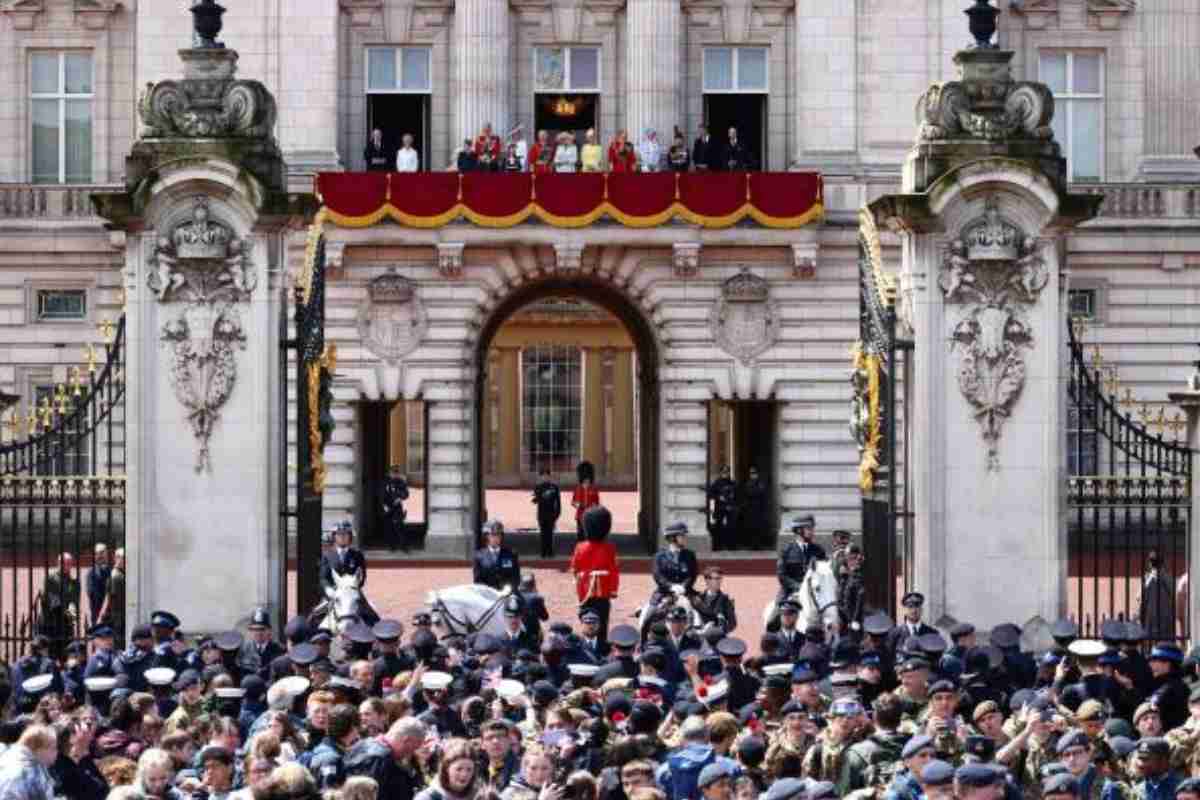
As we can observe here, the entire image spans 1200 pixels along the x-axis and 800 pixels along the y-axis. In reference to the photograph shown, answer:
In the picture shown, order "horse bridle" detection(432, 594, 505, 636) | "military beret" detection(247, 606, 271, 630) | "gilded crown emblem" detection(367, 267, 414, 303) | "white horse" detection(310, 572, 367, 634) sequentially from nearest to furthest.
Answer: "military beret" detection(247, 606, 271, 630), "white horse" detection(310, 572, 367, 634), "horse bridle" detection(432, 594, 505, 636), "gilded crown emblem" detection(367, 267, 414, 303)

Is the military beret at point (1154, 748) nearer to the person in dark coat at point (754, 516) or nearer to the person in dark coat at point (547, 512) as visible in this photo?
the person in dark coat at point (547, 512)

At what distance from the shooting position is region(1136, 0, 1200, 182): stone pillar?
48.0m

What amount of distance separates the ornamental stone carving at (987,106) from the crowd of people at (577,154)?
2288cm

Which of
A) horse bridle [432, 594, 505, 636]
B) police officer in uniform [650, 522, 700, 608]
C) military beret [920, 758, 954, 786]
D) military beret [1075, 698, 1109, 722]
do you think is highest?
police officer in uniform [650, 522, 700, 608]

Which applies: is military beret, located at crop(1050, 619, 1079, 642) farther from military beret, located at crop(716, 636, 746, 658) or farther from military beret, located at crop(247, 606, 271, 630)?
military beret, located at crop(247, 606, 271, 630)

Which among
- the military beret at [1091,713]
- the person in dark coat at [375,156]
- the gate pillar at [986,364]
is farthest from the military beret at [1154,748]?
the person in dark coat at [375,156]

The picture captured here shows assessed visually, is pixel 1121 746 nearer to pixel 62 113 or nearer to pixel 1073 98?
pixel 1073 98

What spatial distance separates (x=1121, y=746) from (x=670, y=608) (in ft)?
26.8

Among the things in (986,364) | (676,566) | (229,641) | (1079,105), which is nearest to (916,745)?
(229,641)

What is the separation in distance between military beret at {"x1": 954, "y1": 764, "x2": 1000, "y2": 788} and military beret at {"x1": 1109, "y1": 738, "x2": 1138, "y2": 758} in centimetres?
312

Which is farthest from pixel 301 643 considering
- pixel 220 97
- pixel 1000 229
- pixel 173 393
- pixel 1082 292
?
pixel 1082 292

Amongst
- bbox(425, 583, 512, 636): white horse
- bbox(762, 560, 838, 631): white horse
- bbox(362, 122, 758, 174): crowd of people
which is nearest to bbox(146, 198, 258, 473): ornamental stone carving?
bbox(425, 583, 512, 636): white horse

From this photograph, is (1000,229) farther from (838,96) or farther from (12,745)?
(838,96)

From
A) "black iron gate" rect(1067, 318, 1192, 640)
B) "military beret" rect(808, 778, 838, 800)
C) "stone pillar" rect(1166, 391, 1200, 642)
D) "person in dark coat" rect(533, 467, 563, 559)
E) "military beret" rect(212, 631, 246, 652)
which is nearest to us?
"military beret" rect(808, 778, 838, 800)
